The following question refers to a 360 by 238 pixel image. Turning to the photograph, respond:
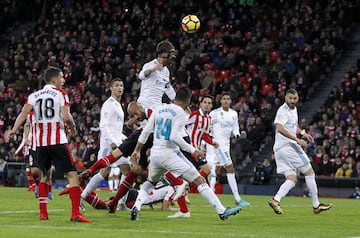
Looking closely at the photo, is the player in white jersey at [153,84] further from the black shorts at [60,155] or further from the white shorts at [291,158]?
the black shorts at [60,155]

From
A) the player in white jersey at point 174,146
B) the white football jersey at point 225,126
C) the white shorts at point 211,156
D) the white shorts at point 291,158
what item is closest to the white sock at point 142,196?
the player in white jersey at point 174,146

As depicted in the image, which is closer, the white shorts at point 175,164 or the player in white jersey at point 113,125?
the white shorts at point 175,164

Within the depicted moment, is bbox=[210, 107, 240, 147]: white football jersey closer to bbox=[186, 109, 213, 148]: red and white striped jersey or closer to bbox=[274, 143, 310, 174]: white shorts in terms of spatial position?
bbox=[186, 109, 213, 148]: red and white striped jersey

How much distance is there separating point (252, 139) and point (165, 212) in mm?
15199

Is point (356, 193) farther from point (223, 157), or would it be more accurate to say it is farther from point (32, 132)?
point (32, 132)

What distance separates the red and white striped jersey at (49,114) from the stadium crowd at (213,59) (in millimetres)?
16542

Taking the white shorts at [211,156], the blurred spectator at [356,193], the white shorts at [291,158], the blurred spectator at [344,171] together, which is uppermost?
the white shorts at [291,158]

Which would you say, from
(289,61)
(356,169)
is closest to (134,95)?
(289,61)

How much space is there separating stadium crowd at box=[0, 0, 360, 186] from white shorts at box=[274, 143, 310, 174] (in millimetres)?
11608

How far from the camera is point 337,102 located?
3034 centimetres

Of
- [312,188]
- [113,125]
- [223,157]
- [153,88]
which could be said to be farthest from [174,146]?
[223,157]

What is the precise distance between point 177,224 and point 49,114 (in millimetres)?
2596

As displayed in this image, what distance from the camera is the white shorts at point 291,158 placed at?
1675 centimetres

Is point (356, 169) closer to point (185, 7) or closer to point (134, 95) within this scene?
point (134, 95)
